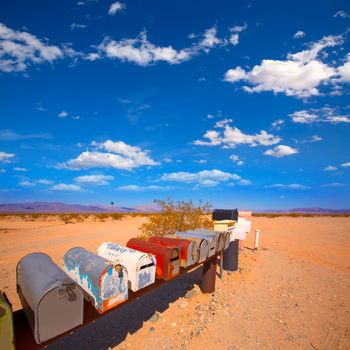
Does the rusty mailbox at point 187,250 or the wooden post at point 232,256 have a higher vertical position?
the rusty mailbox at point 187,250

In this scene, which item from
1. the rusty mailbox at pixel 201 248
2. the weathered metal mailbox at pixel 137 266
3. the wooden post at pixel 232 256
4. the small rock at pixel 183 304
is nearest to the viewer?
the weathered metal mailbox at pixel 137 266

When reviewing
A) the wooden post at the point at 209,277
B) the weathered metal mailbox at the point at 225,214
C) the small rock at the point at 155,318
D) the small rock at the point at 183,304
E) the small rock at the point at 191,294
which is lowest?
the small rock at the point at 155,318

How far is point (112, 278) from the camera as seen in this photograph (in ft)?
8.30

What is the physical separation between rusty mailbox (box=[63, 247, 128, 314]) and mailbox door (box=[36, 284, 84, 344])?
25cm

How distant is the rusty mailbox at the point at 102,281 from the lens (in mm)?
2439

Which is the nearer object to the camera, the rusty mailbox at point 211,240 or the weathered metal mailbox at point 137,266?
the weathered metal mailbox at point 137,266

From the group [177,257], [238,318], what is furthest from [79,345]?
[238,318]

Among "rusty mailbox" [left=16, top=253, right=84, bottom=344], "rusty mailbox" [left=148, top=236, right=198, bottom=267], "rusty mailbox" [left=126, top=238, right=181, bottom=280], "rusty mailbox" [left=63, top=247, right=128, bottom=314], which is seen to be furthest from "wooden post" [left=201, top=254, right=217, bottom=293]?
"rusty mailbox" [left=16, top=253, right=84, bottom=344]

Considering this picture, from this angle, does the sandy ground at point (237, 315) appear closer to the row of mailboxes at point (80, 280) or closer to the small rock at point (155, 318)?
the small rock at point (155, 318)

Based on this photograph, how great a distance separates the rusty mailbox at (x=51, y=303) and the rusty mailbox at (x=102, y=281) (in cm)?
25

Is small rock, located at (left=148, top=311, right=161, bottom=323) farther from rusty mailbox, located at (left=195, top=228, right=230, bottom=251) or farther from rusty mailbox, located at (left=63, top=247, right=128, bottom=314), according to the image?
rusty mailbox, located at (left=63, top=247, right=128, bottom=314)

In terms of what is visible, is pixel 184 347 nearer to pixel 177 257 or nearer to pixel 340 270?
pixel 177 257

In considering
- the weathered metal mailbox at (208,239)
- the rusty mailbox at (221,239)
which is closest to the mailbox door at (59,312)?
the weathered metal mailbox at (208,239)

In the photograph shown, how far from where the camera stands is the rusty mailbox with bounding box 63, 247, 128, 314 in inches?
96.0
